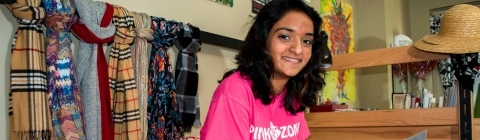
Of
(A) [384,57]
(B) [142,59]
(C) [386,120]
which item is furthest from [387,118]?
(B) [142,59]

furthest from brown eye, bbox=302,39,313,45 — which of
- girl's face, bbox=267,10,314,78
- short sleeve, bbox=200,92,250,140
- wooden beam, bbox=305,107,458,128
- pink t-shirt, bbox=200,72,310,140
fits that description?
wooden beam, bbox=305,107,458,128

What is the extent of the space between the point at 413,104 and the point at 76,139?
1.77 metres

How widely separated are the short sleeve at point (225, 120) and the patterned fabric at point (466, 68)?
110cm

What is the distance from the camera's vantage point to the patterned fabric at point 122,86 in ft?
5.25

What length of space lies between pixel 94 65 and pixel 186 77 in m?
0.46

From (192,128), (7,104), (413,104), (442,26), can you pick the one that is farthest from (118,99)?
(413,104)

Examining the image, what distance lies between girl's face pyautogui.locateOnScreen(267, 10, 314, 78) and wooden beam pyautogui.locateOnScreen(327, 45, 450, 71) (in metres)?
0.77

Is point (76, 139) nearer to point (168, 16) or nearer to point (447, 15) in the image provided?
point (168, 16)

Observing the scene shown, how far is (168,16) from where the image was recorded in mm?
1968

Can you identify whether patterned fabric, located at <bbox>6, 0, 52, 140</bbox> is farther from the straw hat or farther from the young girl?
the straw hat

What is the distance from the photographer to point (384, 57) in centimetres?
202

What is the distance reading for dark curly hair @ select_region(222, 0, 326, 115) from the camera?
4.27ft

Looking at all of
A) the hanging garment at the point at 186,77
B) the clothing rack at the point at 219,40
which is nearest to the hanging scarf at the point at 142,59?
the hanging garment at the point at 186,77

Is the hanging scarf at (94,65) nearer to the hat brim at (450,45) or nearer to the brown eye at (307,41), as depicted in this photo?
the brown eye at (307,41)
